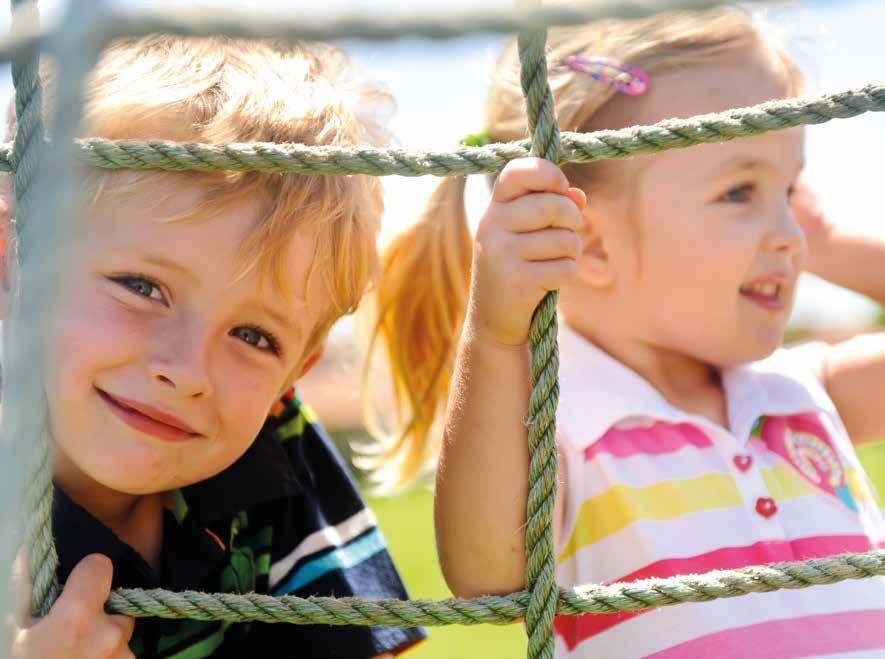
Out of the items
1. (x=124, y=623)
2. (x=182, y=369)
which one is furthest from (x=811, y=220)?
(x=124, y=623)

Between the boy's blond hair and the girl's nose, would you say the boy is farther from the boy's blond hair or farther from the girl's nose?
Answer: the girl's nose

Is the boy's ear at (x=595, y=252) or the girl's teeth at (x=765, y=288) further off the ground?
the boy's ear at (x=595, y=252)

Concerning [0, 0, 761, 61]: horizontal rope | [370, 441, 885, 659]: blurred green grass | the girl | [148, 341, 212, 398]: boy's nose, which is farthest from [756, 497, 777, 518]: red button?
[370, 441, 885, 659]: blurred green grass

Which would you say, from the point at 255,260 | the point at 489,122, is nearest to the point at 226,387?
the point at 255,260

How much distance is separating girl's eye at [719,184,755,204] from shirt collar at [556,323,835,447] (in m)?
0.21

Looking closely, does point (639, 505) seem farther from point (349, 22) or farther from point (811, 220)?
point (349, 22)

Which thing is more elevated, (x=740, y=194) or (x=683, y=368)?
(x=740, y=194)

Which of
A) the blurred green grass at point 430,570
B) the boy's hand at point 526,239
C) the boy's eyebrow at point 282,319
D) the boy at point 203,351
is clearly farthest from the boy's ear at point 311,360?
the blurred green grass at point 430,570

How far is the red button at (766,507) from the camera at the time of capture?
4.18 ft

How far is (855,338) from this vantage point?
4.98 feet

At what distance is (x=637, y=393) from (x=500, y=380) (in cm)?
39

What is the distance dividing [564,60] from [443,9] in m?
0.79

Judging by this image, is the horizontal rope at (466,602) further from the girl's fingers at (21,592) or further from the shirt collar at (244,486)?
the shirt collar at (244,486)

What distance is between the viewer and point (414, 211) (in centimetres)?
158
